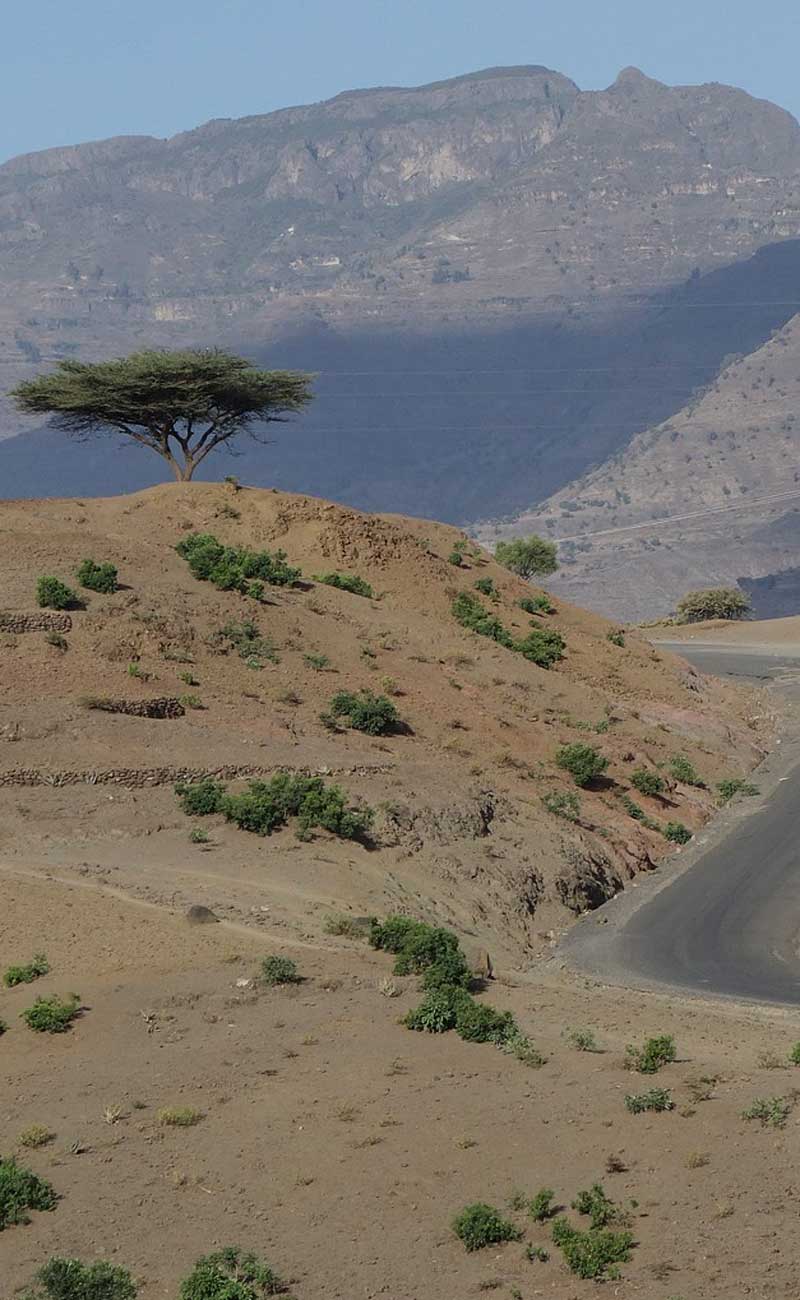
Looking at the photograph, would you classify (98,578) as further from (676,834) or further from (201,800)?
(676,834)

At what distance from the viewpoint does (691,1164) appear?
831 inches

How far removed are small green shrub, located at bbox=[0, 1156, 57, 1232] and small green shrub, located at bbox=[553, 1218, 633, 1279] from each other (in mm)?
5592

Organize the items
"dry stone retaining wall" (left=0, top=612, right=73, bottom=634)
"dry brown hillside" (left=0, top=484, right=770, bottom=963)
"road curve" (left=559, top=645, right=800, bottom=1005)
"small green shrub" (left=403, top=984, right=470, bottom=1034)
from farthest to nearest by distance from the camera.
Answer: "dry stone retaining wall" (left=0, top=612, right=73, bottom=634) < "dry brown hillside" (left=0, top=484, right=770, bottom=963) < "road curve" (left=559, top=645, right=800, bottom=1005) < "small green shrub" (left=403, top=984, right=470, bottom=1034)

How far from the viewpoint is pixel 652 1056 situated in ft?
81.0

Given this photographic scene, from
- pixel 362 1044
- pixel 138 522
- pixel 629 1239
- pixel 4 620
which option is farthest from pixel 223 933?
pixel 138 522

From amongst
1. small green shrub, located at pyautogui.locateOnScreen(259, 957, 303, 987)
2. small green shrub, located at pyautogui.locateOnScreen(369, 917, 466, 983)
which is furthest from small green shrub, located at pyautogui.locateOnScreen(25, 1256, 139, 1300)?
small green shrub, located at pyautogui.locateOnScreen(369, 917, 466, 983)

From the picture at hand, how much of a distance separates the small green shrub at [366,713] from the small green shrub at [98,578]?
7.23 m

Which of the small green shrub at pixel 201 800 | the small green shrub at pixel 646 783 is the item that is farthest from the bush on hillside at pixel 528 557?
the small green shrub at pixel 201 800

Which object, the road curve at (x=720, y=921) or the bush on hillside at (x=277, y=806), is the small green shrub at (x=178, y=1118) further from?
the bush on hillside at (x=277, y=806)

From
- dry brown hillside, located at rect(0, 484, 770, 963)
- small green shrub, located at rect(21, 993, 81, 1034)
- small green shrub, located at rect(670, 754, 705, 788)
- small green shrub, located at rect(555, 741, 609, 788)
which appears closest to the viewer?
small green shrub, located at rect(21, 993, 81, 1034)

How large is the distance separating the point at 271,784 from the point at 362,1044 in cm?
1429

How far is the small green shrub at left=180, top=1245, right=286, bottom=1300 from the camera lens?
1773cm

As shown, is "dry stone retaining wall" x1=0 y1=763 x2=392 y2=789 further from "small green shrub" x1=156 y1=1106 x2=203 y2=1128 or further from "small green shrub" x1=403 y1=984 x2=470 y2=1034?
"small green shrub" x1=156 y1=1106 x2=203 y2=1128

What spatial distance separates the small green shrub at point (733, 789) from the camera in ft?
179
